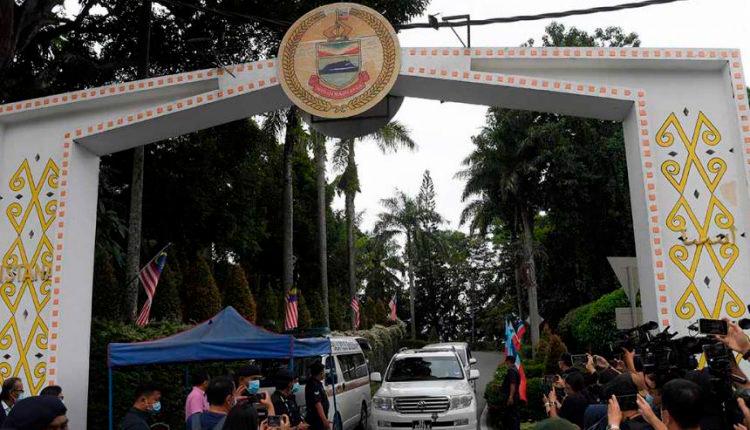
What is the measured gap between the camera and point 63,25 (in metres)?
15.8

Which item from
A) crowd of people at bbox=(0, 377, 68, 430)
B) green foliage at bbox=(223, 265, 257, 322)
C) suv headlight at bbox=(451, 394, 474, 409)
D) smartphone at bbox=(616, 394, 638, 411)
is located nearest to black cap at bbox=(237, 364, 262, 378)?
crowd of people at bbox=(0, 377, 68, 430)

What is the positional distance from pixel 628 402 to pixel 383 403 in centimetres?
714

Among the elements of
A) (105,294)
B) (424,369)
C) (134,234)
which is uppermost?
(134,234)

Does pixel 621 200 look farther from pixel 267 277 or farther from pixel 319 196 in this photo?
pixel 267 277

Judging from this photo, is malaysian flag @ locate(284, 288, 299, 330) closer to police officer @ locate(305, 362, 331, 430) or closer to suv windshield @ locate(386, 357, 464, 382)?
suv windshield @ locate(386, 357, 464, 382)

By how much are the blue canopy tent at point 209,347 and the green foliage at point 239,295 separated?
1147 centimetres

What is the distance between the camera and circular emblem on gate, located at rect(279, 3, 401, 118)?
8180 millimetres

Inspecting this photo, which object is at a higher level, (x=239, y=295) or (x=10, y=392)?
(x=239, y=295)

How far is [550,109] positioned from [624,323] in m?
2.98

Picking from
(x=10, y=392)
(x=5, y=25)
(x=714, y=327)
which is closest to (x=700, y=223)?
(x=714, y=327)

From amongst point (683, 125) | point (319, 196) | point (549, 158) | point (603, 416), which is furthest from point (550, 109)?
point (549, 158)

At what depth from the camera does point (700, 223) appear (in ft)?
24.2

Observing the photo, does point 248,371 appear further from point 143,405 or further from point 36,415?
point 36,415

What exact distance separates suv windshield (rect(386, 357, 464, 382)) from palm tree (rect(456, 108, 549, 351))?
21.1 metres
